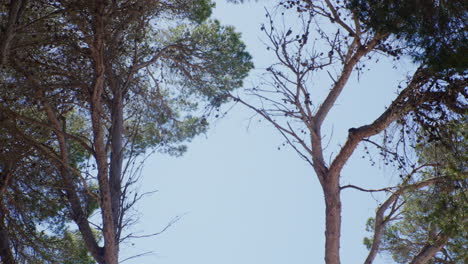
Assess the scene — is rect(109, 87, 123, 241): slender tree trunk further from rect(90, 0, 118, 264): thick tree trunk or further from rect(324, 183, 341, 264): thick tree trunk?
rect(324, 183, 341, 264): thick tree trunk

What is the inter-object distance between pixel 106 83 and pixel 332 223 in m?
3.28

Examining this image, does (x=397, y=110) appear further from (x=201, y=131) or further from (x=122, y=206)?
(x=201, y=131)

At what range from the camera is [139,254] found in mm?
6336

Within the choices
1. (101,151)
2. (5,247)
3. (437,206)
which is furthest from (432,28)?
(5,247)

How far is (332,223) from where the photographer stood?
6613 mm

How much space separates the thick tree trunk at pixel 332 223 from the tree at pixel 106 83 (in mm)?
1706

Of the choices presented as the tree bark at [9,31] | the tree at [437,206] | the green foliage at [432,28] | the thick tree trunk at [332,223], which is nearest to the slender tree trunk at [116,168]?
the tree bark at [9,31]

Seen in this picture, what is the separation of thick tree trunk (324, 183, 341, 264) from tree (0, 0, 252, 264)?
5.60 ft

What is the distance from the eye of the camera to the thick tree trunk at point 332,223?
657 centimetres

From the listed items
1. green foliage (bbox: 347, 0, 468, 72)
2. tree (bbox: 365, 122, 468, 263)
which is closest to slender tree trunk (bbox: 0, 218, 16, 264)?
tree (bbox: 365, 122, 468, 263)

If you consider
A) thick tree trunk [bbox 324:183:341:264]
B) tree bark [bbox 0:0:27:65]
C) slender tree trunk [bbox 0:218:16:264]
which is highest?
tree bark [bbox 0:0:27:65]

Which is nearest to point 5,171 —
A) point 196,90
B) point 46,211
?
point 46,211

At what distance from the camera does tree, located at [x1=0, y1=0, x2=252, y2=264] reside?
6145 mm

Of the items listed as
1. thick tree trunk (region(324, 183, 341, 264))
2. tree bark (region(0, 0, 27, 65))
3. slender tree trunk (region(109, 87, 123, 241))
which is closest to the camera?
tree bark (region(0, 0, 27, 65))
